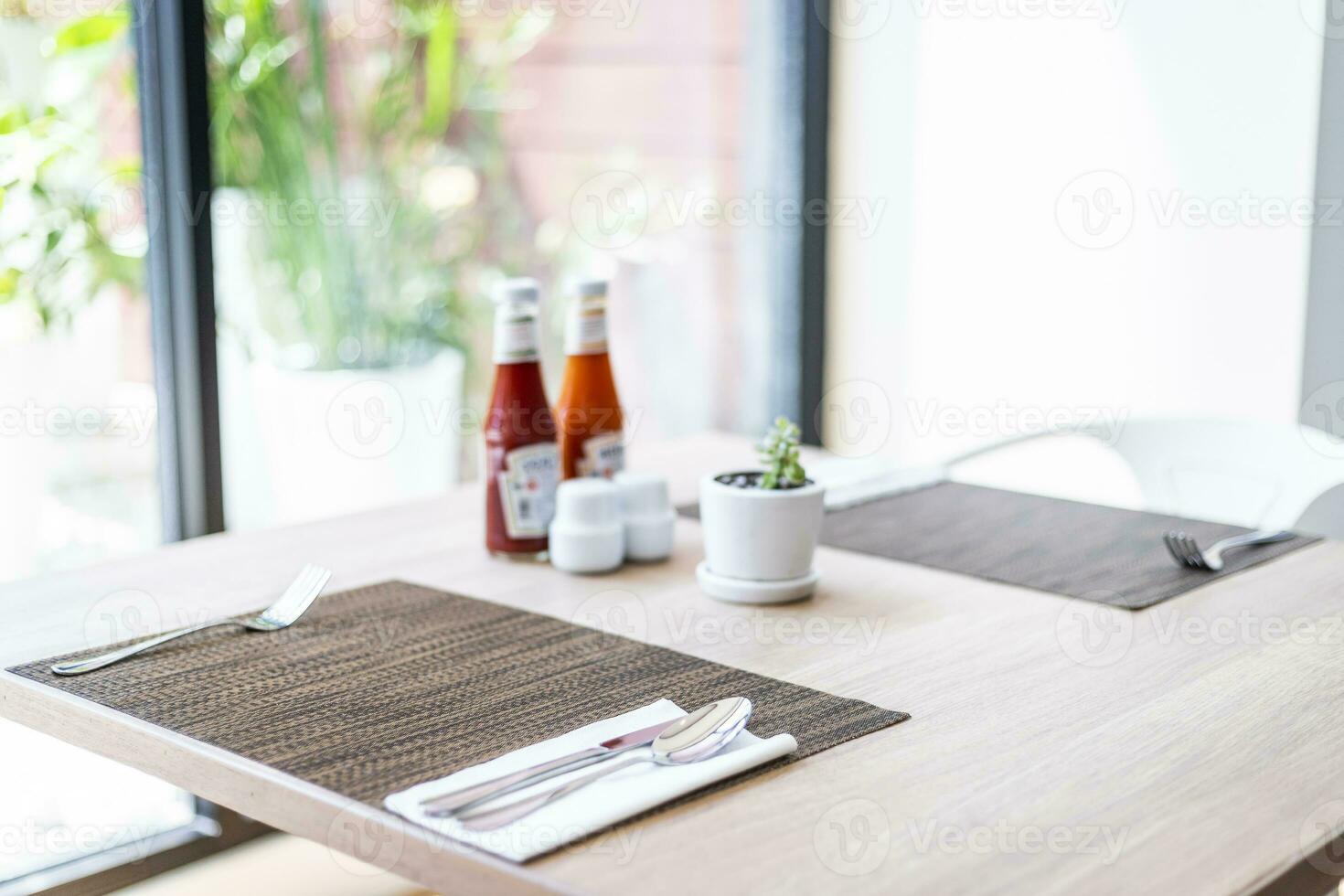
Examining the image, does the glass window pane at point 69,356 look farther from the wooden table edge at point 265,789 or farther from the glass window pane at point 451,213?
the wooden table edge at point 265,789

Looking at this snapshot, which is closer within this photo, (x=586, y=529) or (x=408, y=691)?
(x=408, y=691)

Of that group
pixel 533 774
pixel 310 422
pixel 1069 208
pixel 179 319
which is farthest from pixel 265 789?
pixel 1069 208

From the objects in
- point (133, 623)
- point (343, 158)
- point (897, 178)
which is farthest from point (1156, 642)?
point (897, 178)

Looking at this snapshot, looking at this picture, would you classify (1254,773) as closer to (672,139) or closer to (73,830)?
(73,830)

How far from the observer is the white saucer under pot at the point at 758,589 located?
3.67 ft

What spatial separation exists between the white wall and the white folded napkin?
1.39m

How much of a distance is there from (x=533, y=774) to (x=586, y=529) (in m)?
0.45

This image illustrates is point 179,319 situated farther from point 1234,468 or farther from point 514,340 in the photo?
point 1234,468

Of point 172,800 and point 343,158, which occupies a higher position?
point 343,158

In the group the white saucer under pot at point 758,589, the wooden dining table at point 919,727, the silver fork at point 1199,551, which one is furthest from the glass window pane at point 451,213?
the silver fork at point 1199,551

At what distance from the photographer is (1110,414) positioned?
2377 mm

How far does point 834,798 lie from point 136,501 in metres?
1.37

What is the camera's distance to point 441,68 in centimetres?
229

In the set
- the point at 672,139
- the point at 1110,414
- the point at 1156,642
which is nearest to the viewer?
the point at 1156,642
